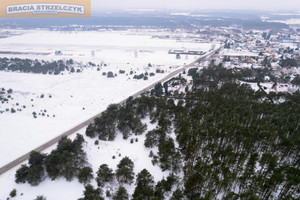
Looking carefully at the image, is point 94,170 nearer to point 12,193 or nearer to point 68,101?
point 12,193

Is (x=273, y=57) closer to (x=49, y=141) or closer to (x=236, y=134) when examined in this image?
(x=236, y=134)

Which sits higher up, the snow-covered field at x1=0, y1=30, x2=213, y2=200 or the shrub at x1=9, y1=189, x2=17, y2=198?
the snow-covered field at x1=0, y1=30, x2=213, y2=200

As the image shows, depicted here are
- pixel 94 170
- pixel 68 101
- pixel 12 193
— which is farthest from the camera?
pixel 68 101

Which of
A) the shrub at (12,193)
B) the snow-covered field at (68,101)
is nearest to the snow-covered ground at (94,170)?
the snow-covered field at (68,101)

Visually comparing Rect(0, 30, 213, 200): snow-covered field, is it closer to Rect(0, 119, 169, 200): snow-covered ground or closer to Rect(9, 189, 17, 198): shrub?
Rect(0, 119, 169, 200): snow-covered ground

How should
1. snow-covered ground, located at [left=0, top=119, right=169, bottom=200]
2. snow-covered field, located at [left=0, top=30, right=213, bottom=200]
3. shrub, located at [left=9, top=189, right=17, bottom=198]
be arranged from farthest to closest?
1. snow-covered field, located at [left=0, top=30, right=213, bottom=200]
2. snow-covered ground, located at [left=0, top=119, right=169, bottom=200]
3. shrub, located at [left=9, top=189, right=17, bottom=198]

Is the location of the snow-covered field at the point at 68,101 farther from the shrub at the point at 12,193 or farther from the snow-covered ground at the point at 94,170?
the shrub at the point at 12,193

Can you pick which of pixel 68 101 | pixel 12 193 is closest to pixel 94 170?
pixel 12 193

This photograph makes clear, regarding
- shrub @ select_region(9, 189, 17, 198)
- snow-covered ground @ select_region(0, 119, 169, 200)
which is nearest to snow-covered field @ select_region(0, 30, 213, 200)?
snow-covered ground @ select_region(0, 119, 169, 200)

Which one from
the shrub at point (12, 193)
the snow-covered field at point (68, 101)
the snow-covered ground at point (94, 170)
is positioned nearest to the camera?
the shrub at point (12, 193)

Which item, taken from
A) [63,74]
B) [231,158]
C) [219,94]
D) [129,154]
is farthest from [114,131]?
[63,74]
